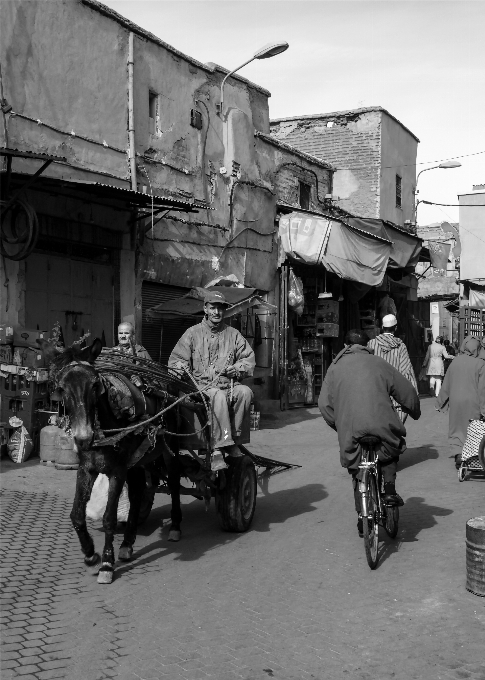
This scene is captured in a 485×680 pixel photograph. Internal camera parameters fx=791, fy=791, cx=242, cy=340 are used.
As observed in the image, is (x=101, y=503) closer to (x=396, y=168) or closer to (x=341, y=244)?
(x=341, y=244)

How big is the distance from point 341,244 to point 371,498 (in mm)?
11682

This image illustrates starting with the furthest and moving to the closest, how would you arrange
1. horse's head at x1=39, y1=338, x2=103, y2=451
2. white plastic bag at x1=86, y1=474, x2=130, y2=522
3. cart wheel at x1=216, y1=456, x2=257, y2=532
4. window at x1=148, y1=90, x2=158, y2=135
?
window at x1=148, y1=90, x2=158, y2=135, cart wheel at x1=216, y1=456, x2=257, y2=532, white plastic bag at x1=86, y1=474, x2=130, y2=522, horse's head at x1=39, y1=338, x2=103, y2=451

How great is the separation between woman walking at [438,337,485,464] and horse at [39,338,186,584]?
5.02m

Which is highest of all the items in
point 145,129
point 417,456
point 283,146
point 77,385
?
point 283,146

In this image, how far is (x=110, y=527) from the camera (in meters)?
5.75

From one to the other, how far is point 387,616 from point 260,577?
3.87ft

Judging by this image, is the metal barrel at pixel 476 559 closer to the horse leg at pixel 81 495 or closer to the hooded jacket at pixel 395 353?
the horse leg at pixel 81 495

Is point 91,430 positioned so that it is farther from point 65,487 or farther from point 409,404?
point 65,487

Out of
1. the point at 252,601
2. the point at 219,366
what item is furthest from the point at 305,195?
the point at 252,601

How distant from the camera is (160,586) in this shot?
18.4 feet

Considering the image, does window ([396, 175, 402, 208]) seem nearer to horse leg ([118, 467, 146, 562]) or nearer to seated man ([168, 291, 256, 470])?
seated man ([168, 291, 256, 470])

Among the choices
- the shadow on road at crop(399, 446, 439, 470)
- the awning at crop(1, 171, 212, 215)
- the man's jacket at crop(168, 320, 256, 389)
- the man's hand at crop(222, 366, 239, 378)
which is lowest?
→ the shadow on road at crop(399, 446, 439, 470)

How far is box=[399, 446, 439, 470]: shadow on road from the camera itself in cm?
1158

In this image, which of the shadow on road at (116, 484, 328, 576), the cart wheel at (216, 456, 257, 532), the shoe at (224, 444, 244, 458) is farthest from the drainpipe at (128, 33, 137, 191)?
the shoe at (224, 444, 244, 458)
